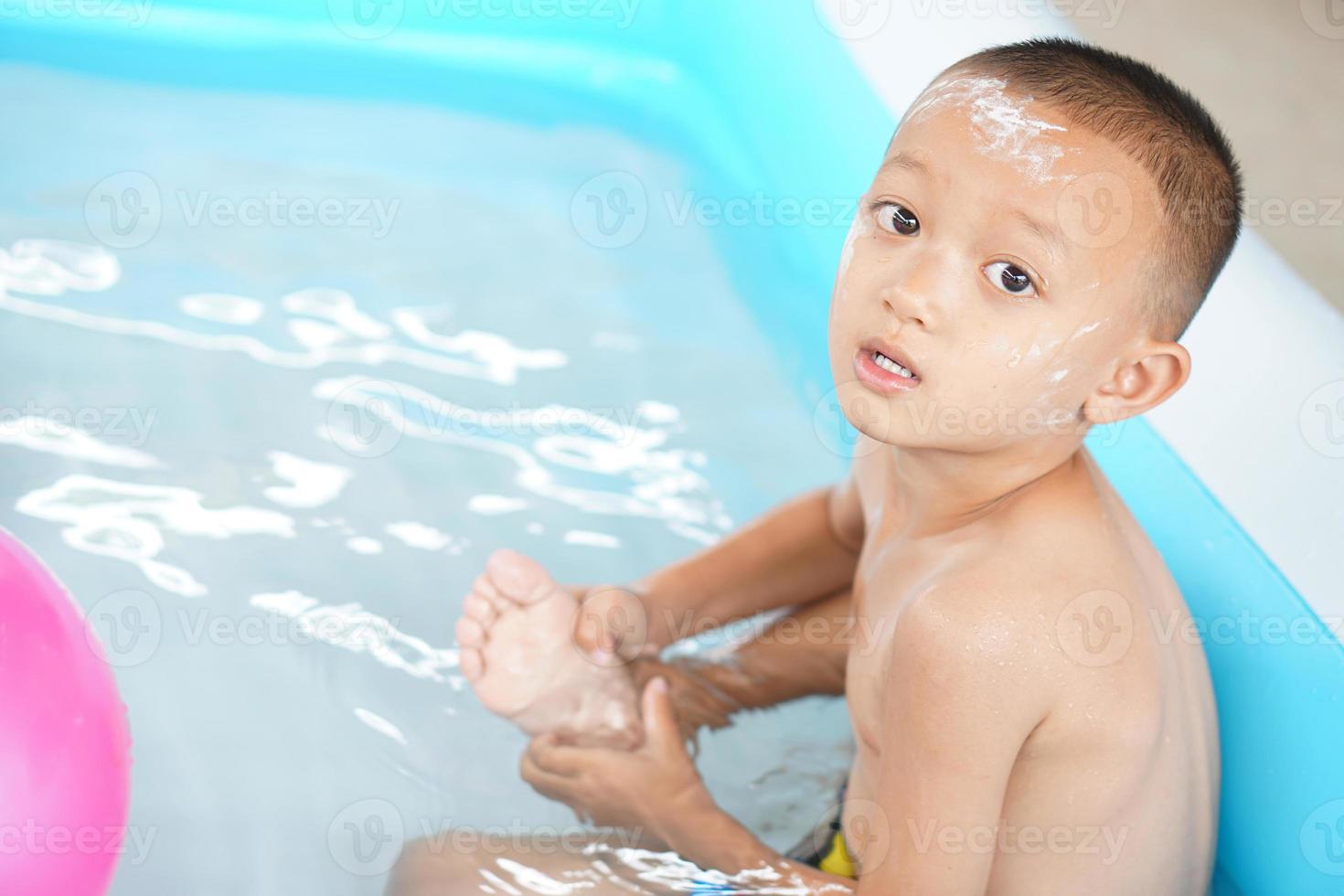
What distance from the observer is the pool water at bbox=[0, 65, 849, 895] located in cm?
136

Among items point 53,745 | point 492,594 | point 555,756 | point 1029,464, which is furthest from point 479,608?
point 1029,464

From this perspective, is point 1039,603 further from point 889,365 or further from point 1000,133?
point 1000,133

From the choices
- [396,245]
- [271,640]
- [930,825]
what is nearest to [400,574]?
[271,640]

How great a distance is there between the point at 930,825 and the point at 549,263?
1.29 m

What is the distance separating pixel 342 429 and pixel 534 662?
1.96 ft

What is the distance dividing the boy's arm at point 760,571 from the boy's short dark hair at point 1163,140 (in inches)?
19.3

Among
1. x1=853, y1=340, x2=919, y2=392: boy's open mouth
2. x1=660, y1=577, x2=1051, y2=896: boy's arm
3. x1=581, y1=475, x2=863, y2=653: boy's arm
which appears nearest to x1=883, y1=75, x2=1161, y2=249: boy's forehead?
x1=853, y1=340, x2=919, y2=392: boy's open mouth

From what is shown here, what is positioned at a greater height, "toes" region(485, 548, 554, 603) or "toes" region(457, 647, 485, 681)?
"toes" region(485, 548, 554, 603)

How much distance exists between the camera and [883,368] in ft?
3.14

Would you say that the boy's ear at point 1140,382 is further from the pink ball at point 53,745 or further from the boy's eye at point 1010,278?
the pink ball at point 53,745

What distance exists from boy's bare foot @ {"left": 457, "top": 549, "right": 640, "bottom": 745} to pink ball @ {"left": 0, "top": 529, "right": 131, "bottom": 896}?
0.32 metres

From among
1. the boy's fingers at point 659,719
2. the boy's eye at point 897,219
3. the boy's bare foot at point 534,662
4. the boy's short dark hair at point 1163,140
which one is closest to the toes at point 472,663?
the boy's bare foot at point 534,662

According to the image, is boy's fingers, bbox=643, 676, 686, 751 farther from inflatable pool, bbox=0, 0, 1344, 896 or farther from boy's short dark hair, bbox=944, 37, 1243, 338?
boy's short dark hair, bbox=944, 37, 1243, 338

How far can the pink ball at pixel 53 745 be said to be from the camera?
34.6 inches
